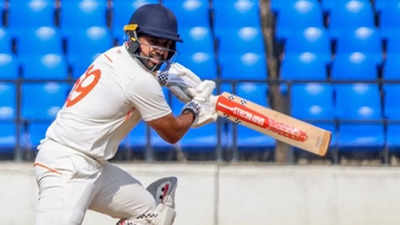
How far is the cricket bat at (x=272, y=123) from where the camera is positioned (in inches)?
227

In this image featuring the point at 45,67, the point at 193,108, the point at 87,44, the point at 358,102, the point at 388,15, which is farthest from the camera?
the point at 388,15

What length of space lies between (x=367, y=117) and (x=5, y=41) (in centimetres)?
459

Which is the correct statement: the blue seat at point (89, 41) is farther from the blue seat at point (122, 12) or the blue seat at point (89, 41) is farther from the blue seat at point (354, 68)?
the blue seat at point (354, 68)

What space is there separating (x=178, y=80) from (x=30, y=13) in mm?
6946

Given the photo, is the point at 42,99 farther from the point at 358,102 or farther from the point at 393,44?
the point at 393,44

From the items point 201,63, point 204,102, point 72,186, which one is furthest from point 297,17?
point 72,186

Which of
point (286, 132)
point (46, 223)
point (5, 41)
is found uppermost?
point (5, 41)

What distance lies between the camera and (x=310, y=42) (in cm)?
1159

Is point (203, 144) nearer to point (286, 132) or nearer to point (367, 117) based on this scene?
point (367, 117)

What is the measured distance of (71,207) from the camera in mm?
5156

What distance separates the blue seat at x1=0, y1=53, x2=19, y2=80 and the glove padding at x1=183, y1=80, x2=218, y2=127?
5.85 meters

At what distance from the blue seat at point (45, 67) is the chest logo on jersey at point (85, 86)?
5.83 meters

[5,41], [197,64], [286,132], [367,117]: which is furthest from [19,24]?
[286,132]

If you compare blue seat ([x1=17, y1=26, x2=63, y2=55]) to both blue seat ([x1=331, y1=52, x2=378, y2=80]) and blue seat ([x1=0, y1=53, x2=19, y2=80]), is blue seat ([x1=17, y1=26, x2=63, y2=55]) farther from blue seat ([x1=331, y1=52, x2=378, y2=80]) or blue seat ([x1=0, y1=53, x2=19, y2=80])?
blue seat ([x1=331, y1=52, x2=378, y2=80])
